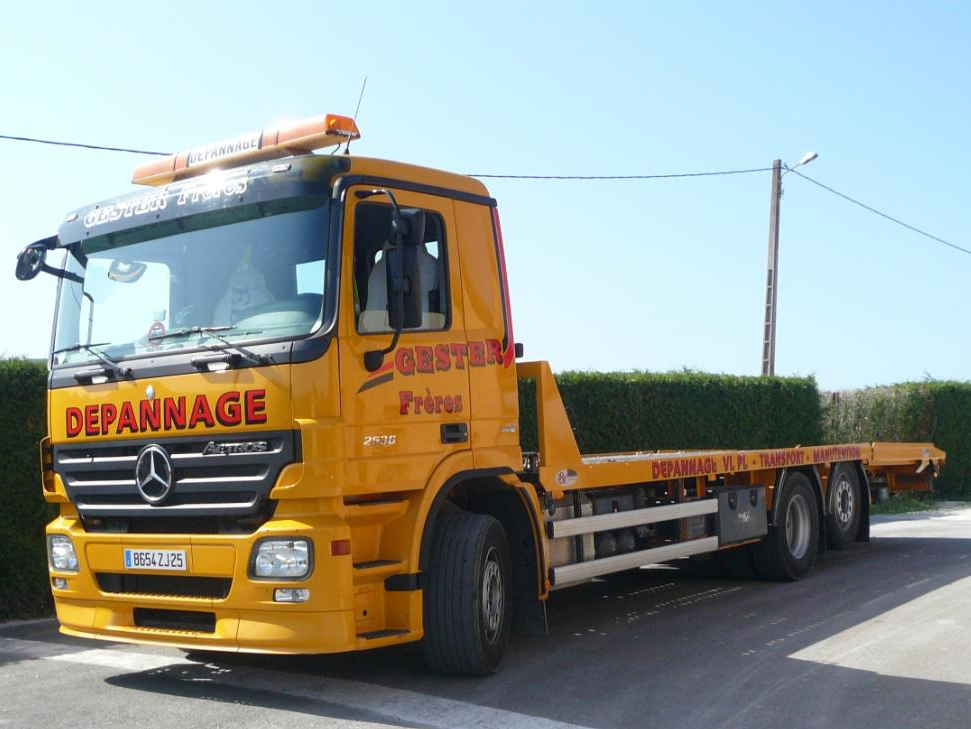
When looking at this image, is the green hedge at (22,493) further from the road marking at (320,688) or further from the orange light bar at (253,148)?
the orange light bar at (253,148)

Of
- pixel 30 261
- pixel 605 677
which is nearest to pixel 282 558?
pixel 605 677

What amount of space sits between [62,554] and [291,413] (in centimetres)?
199

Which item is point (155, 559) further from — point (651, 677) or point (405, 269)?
point (651, 677)

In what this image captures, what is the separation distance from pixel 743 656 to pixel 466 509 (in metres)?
2.05

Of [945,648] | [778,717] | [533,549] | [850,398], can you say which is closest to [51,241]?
[533,549]

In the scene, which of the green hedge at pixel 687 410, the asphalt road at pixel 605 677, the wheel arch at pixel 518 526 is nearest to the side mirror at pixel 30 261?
the asphalt road at pixel 605 677

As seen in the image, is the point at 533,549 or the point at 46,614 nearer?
the point at 533,549

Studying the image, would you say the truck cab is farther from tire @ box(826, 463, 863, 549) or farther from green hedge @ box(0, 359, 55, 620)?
tire @ box(826, 463, 863, 549)

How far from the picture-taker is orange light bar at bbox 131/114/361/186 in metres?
6.65

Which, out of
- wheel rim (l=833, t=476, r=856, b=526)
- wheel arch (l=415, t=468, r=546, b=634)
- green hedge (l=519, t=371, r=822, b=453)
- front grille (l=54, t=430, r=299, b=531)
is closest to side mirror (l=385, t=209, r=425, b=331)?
front grille (l=54, t=430, r=299, b=531)

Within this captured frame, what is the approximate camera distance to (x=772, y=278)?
2455 cm

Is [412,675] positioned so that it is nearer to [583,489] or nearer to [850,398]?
[583,489]

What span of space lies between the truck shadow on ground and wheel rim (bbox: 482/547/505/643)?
30cm

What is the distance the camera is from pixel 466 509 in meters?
7.34
